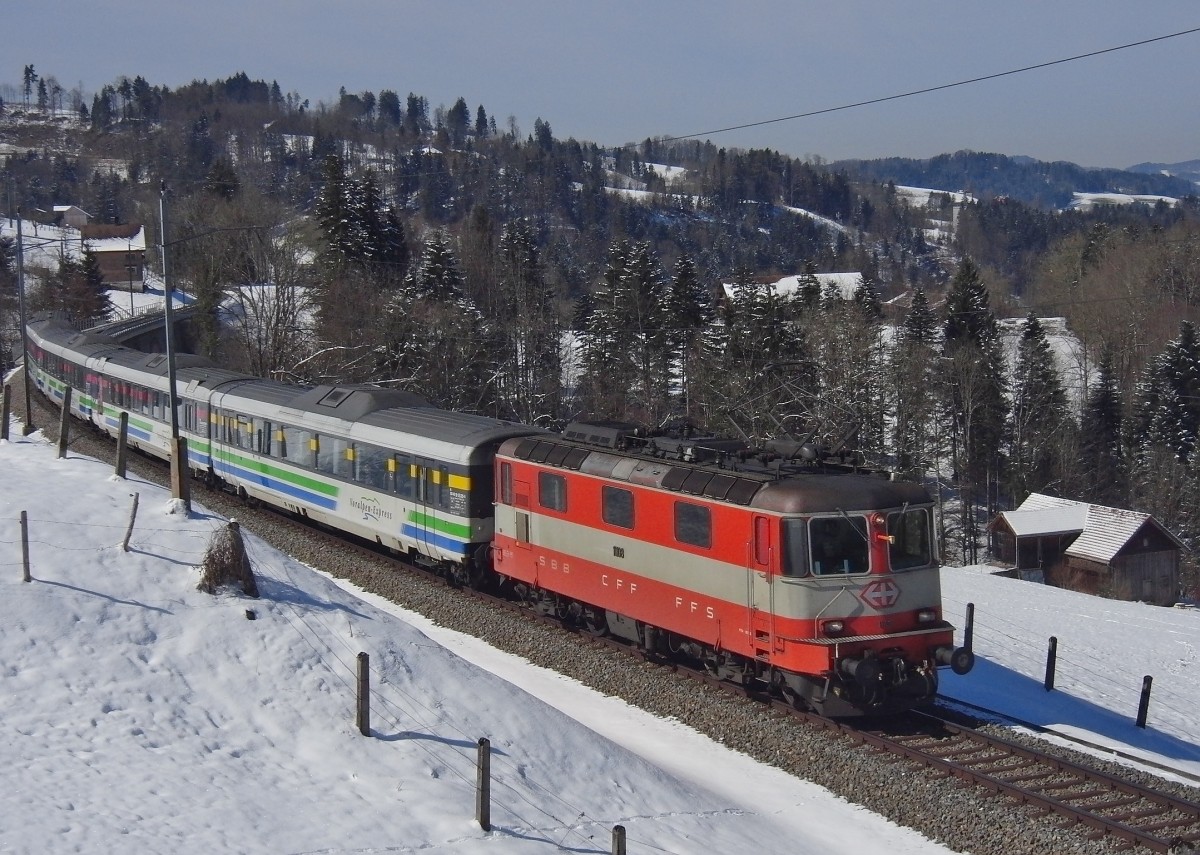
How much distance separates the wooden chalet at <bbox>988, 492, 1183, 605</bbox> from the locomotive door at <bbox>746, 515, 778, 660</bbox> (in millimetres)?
42062

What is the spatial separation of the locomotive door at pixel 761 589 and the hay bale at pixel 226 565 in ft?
20.3

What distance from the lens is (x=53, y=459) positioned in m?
20.0

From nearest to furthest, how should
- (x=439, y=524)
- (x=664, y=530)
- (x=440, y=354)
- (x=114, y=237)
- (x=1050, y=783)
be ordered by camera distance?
(x=1050, y=783) → (x=664, y=530) → (x=439, y=524) → (x=440, y=354) → (x=114, y=237)

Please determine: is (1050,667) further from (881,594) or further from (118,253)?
(118,253)

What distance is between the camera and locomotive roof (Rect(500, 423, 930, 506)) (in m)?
13.3

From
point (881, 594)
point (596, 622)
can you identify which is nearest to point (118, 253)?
point (596, 622)

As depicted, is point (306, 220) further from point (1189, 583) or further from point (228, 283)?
point (1189, 583)

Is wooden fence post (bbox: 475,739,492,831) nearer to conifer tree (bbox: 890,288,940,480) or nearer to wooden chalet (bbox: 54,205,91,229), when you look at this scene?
conifer tree (bbox: 890,288,940,480)

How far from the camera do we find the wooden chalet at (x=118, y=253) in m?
108

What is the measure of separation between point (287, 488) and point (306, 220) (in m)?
32.8

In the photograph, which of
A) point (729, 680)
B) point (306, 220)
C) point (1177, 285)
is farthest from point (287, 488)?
point (1177, 285)

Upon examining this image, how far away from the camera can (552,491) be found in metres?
17.7

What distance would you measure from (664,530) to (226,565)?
590cm

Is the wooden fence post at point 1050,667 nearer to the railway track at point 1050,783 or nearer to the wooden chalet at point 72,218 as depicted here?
the railway track at point 1050,783
